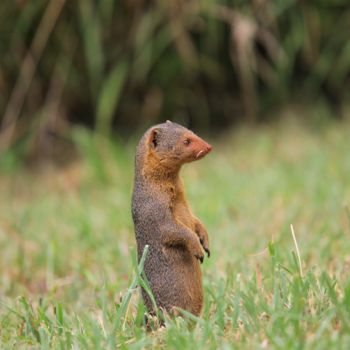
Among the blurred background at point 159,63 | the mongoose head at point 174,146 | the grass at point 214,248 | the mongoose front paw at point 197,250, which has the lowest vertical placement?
the grass at point 214,248

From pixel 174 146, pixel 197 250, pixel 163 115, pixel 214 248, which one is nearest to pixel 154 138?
pixel 174 146

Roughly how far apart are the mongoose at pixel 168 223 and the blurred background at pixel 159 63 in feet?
13.3

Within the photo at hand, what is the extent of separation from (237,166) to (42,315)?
3.69 meters


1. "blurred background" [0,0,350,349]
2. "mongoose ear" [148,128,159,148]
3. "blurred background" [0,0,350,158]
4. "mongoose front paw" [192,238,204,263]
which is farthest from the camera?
"blurred background" [0,0,350,158]

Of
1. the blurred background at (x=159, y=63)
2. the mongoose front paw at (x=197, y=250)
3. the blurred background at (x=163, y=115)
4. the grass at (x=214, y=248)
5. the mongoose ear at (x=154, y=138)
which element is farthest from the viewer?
the blurred background at (x=159, y=63)

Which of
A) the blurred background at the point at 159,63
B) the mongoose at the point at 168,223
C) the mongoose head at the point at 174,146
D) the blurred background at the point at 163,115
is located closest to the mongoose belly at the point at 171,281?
the mongoose at the point at 168,223

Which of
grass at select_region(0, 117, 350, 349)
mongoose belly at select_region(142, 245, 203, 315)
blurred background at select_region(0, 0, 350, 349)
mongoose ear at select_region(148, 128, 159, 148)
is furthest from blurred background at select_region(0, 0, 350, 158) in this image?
mongoose belly at select_region(142, 245, 203, 315)

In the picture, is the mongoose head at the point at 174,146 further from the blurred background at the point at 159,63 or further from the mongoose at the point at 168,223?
the blurred background at the point at 159,63

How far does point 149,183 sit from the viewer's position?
9.44 ft

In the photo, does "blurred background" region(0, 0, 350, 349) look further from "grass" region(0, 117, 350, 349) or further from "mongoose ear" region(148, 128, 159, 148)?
"mongoose ear" region(148, 128, 159, 148)

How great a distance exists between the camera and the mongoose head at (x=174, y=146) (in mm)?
2836

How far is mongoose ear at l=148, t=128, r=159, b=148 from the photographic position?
115 inches

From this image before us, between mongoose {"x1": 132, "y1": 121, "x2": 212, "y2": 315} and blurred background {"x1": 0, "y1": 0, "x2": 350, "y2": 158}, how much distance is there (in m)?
4.07

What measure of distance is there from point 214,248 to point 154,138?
1.42 m
